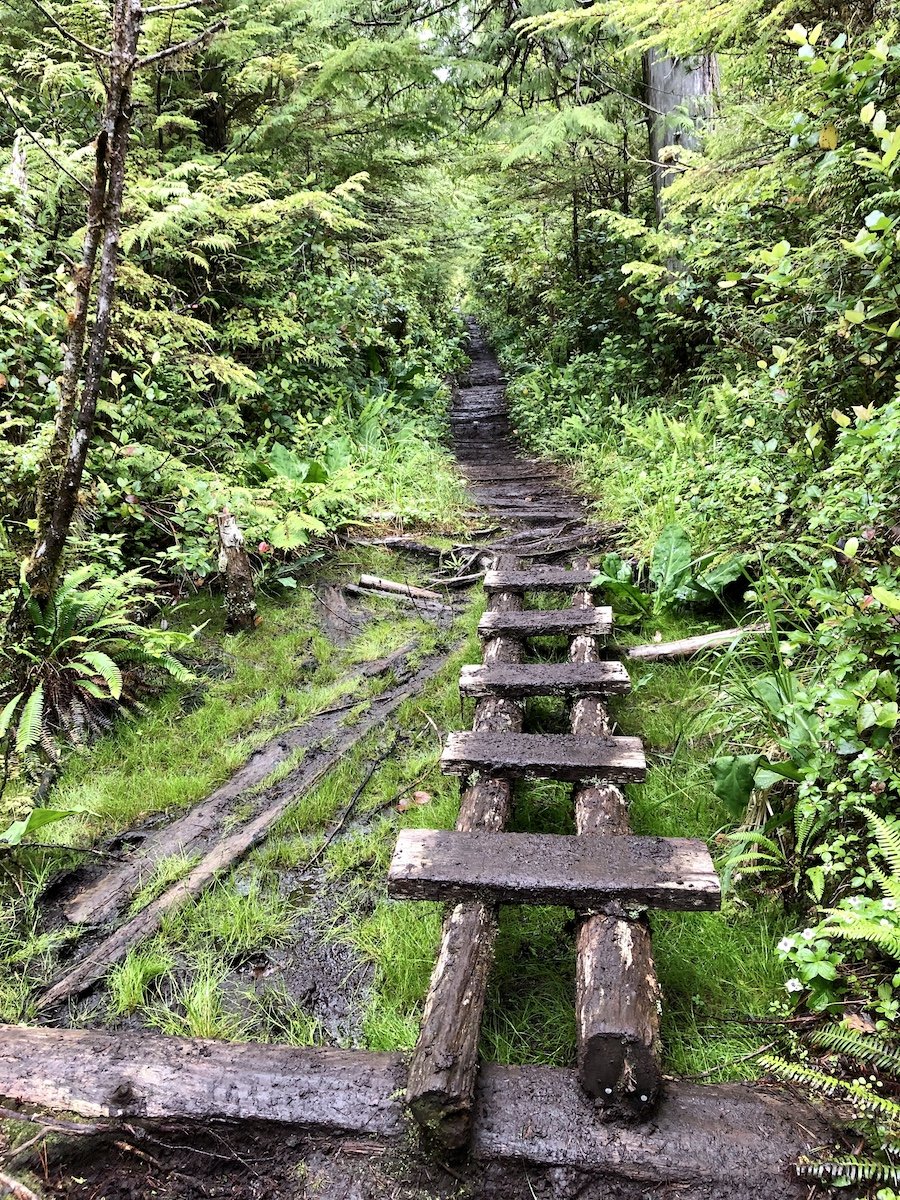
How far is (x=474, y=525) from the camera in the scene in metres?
6.96

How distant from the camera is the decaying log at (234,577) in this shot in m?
5.07

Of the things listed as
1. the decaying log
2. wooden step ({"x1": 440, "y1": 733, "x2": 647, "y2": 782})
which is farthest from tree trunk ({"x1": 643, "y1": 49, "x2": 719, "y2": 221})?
wooden step ({"x1": 440, "y1": 733, "x2": 647, "y2": 782})

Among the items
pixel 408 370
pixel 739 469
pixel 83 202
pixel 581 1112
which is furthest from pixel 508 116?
pixel 581 1112

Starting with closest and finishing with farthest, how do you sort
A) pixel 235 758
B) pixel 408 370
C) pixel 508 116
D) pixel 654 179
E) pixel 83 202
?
pixel 235 758, pixel 83 202, pixel 654 179, pixel 508 116, pixel 408 370

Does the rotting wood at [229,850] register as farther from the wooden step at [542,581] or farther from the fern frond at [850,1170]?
the fern frond at [850,1170]

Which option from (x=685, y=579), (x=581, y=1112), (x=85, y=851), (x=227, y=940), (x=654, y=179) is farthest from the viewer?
(x=654, y=179)

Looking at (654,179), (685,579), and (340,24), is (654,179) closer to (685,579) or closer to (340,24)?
(340,24)

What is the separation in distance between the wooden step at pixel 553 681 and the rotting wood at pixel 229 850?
78cm

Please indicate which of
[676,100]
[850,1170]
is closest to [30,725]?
[850,1170]

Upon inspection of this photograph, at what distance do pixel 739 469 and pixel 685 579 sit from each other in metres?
0.82

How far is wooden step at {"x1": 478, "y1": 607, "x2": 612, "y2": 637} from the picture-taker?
171 inches

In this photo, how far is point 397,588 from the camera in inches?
227

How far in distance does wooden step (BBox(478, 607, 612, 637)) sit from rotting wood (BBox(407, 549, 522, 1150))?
1798 millimetres

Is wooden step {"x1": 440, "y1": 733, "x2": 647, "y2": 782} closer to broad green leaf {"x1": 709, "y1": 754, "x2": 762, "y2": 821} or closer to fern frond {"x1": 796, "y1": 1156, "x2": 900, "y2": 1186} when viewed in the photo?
broad green leaf {"x1": 709, "y1": 754, "x2": 762, "y2": 821}
